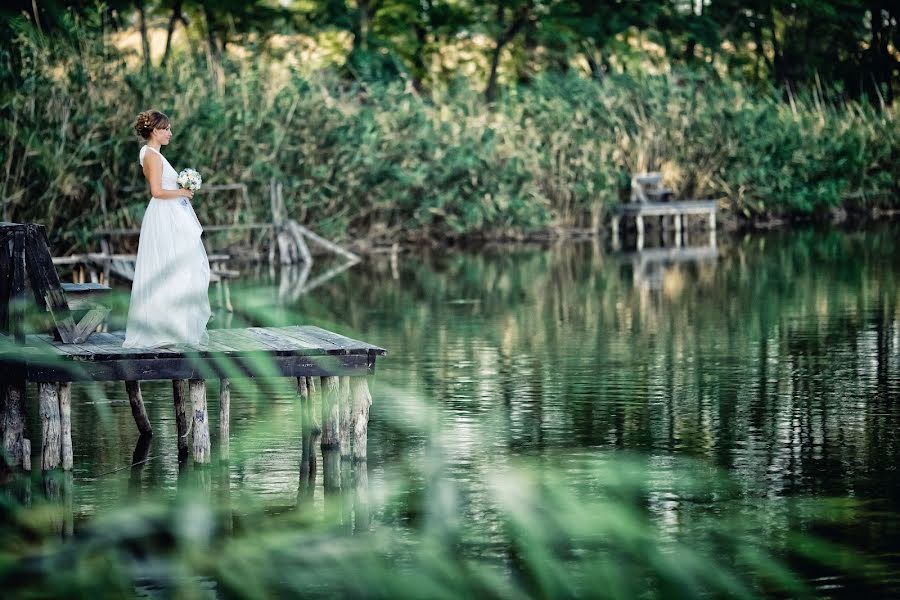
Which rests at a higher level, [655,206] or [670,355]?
[655,206]

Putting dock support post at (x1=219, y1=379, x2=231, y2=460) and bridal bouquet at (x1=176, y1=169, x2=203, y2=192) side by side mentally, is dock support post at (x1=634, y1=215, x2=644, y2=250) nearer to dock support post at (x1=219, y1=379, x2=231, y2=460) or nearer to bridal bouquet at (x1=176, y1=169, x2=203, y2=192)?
bridal bouquet at (x1=176, y1=169, x2=203, y2=192)

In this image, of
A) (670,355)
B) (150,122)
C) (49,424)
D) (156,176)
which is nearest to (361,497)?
(49,424)

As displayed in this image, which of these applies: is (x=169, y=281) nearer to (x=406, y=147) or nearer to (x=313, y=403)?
(x=313, y=403)

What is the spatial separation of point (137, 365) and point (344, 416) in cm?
133

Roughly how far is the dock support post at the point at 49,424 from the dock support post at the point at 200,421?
72cm

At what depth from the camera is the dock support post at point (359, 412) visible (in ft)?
33.3

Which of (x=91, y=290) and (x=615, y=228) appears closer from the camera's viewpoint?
(x=91, y=290)

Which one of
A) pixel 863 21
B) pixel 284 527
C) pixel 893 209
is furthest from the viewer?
pixel 863 21

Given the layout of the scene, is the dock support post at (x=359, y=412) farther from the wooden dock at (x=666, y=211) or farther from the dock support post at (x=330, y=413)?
the wooden dock at (x=666, y=211)

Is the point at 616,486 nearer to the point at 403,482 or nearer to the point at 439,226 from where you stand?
the point at 403,482

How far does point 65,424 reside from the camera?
1011cm

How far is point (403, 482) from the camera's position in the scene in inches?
385

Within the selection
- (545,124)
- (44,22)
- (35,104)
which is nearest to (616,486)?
(35,104)

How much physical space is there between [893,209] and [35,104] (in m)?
23.8
